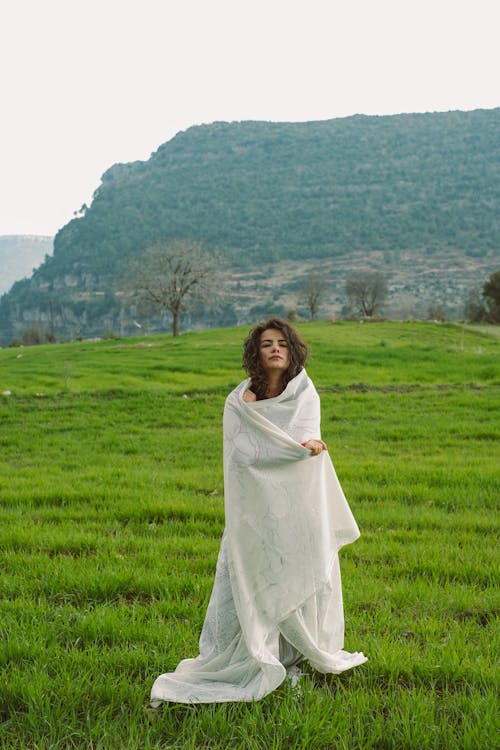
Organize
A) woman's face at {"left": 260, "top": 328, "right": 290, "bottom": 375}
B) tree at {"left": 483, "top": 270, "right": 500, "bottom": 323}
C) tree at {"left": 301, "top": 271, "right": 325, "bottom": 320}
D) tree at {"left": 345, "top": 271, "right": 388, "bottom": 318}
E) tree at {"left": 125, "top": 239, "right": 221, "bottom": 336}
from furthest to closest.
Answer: tree at {"left": 345, "top": 271, "right": 388, "bottom": 318} < tree at {"left": 301, "top": 271, "right": 325, "bottom": 320} < tree at {"left": 483, "top": 270, "right": 500, "bottom": 323} < tree at {"left": 125, "top": 239, "right": 221, "bottom": 336} < woman's face at {"left": 260, "top": 328, "right": 290, "bottom": 375}

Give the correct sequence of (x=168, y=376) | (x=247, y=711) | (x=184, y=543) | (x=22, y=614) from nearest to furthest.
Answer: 1. (x=247, y=711)
2. (x=22, y=614)
3. (x=184, y=543)
4. (x=168, y=376)

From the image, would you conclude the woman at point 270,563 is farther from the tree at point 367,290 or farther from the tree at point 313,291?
the tree at point 367,290

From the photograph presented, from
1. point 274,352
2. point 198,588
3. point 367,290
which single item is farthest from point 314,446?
point 367,290

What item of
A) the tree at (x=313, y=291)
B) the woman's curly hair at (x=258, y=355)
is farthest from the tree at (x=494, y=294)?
the woman's curly hair at (x=258, y=355)

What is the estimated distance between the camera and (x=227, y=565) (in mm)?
4273

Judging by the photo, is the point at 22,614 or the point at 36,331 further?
the point at 36,331

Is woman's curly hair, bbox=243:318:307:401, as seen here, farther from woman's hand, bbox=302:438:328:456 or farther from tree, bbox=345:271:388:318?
tree, bbox=345:271:388:318

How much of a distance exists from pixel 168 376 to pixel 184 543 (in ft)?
57.8

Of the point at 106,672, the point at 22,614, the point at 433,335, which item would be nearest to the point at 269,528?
the point at 106,672

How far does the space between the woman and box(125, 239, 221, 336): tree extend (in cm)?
5049

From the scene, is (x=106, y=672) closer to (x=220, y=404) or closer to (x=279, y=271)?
(x=220, y=404)

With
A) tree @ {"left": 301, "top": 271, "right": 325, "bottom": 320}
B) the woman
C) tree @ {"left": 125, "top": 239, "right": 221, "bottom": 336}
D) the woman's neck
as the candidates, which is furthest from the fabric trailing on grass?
tree @ {"left": 301, "top": 271, "right": 325, "bottom": 320}

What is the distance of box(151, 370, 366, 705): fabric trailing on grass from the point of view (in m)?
4.06

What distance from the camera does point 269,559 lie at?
4117 mm
